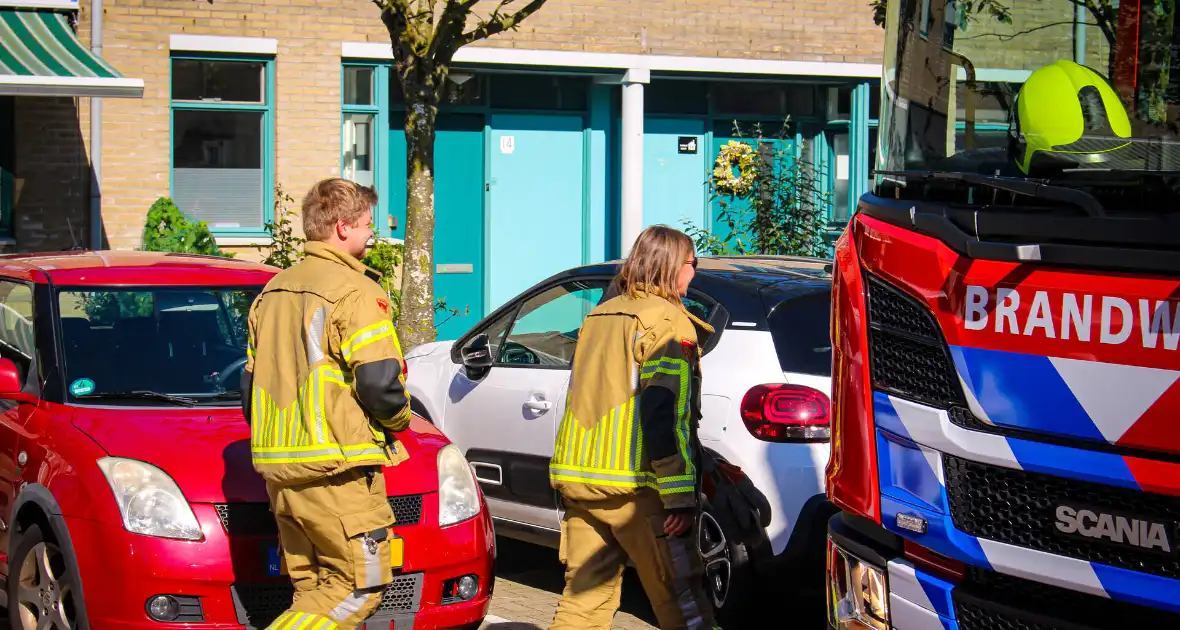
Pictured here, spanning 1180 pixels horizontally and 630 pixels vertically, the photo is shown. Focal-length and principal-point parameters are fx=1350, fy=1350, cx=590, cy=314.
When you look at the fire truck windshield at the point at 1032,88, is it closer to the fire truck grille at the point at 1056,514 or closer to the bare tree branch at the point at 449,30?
the fire truck grille at the point at 1056,514

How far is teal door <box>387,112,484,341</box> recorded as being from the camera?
14.7 meters

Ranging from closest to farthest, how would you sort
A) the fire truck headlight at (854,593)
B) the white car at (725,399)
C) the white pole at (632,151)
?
the fire truck headlight at (854,593) < the white car at (725,399) < the white pole at (632,151)

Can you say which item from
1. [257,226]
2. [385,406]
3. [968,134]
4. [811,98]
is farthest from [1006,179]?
[811,98]

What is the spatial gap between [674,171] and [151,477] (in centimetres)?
1112

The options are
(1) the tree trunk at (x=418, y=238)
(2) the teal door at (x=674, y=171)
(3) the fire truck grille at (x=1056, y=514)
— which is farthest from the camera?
(2) the teal door at (x=674, y=171)

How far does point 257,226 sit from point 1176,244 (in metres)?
11.7

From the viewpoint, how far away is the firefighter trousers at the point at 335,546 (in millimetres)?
4367

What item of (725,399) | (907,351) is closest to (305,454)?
(907,351)

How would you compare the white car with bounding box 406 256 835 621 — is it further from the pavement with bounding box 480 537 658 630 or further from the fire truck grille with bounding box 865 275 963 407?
the fire truck grille with bounding box 865 275 963 407

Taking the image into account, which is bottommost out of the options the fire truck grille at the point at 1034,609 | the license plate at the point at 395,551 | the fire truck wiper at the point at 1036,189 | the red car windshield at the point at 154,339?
the license plate at the point at 395,551

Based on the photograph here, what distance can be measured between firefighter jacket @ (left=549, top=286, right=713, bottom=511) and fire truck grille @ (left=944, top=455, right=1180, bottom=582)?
1.28 meters

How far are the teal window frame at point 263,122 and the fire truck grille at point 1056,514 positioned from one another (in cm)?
1103

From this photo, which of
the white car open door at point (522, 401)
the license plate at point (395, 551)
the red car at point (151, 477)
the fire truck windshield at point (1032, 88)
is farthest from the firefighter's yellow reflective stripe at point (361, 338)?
the white car open door at point (522, 401)

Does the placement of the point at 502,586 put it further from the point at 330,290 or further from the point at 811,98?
the point at 811,98
